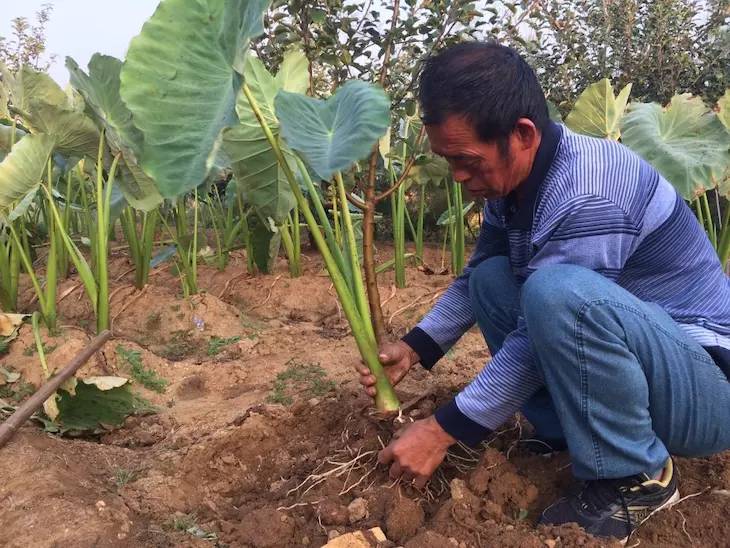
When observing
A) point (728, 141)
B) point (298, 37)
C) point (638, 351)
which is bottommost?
point (638, 351)

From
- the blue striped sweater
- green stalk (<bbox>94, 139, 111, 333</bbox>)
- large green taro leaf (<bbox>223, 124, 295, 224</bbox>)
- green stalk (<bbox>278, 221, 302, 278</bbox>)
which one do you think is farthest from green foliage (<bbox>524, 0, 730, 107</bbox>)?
the blue striped sweater

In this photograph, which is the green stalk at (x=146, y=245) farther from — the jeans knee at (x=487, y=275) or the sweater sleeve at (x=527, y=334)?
the sweater sleeve at (x=527, y=334)

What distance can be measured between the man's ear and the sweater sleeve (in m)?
0.14

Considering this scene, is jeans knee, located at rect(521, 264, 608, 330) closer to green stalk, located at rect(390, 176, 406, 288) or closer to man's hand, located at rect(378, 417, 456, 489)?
man's hand, located at rect(378, 417, 456, 489)

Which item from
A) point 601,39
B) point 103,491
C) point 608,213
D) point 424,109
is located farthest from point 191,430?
point 601,39

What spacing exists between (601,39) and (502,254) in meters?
3.17

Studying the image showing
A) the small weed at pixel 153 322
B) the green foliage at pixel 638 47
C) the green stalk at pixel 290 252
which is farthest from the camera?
the green foliage at pixel 638 47

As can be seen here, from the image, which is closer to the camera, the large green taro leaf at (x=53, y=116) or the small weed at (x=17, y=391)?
the small weed at (x=17, y=391)

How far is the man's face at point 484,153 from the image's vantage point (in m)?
1.15

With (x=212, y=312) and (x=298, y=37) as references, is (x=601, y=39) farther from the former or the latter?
(x=212, y=312)

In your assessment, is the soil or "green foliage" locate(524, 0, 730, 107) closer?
the soil

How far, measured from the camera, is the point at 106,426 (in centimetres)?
190

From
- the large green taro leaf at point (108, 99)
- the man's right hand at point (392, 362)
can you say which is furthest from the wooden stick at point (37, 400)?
the man's right hand at point (392, 362)

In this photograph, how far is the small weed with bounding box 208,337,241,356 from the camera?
255 cm
